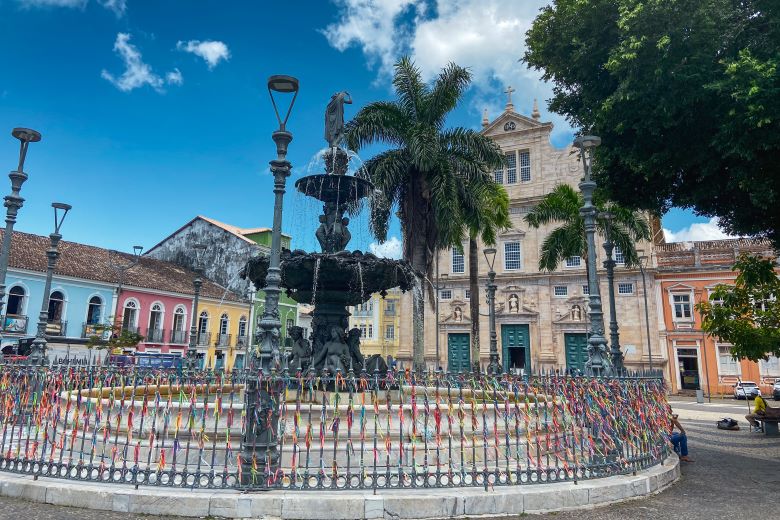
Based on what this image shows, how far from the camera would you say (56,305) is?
26.8 meters

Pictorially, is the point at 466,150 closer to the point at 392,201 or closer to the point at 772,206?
the point at 392,201

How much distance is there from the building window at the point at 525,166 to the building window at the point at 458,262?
7.85 m

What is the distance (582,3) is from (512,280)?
30540mm

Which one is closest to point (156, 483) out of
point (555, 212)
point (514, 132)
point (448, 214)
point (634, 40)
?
point (634, 40)

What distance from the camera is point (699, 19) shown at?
869 centimetres

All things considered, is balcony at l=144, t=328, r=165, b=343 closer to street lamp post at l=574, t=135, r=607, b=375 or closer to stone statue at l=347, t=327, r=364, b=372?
stone statue at l=347, t=327, r=364, b=372

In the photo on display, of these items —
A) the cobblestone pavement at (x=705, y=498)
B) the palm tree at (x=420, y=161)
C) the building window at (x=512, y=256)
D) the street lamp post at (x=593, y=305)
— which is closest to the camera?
the cobblestone pavement at (x=705, y=498)

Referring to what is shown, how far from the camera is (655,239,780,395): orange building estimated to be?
33094 millimetres

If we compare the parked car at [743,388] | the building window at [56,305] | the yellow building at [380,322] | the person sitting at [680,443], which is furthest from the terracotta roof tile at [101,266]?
the parked car at [743,388]

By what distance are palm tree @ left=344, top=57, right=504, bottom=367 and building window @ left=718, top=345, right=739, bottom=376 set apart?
24534 millimetres

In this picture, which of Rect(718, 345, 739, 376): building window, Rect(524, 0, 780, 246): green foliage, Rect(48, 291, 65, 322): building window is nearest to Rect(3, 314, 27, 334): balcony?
Rect(48, 291, 65, 322): building window

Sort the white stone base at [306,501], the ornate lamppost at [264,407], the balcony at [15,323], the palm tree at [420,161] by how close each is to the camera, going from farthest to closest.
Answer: the balcony at [15,323]
the palm tree at [420,161]
the ornate lamppost at [264,407]
the white stone base at [306,501]

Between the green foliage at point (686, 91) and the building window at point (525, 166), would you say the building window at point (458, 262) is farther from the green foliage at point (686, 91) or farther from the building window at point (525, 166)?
the green foliage at point (686, 91)

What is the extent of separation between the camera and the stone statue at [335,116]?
11.5 meters
